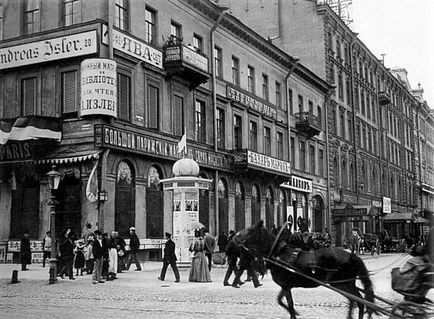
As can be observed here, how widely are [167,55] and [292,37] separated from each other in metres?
24.6

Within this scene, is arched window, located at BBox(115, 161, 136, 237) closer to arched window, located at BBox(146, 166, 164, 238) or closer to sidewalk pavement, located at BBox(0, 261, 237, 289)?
arched window, located at BBox(146, 166, 164, 238)

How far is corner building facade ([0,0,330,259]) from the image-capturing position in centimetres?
2488

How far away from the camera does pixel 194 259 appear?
19438mm

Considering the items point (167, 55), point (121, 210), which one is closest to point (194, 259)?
point (121, 210)

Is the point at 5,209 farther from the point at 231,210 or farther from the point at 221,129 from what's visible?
the point at 221,129

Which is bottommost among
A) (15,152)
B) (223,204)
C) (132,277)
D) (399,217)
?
(132,277)

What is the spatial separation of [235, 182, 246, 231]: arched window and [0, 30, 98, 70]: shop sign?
14.0 meters

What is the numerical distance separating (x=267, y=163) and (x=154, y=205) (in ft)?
36.1

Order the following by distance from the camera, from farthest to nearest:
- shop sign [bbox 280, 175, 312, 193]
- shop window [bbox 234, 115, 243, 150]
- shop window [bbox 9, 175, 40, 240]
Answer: shop sign [bbox 280, 175, 312, 193]
shop window [bbox 234, 115, 243, 150]
shop window [bbox 9, 175, 40, 240]

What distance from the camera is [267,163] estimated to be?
36.8 metres

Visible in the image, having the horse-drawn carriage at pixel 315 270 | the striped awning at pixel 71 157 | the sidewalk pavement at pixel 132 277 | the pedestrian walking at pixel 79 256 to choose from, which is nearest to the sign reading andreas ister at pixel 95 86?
the striped awning at pixel 71 157

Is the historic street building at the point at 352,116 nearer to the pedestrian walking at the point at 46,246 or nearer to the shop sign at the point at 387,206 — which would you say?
the shop sign at the point at 387,206

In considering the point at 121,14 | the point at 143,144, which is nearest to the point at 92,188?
the point at 143,144

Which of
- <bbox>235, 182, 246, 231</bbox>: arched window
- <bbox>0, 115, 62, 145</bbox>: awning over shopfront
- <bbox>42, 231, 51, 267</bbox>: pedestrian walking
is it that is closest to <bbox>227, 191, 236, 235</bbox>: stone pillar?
<bbox>235, 182, 246, 231</bbox>: arched window
